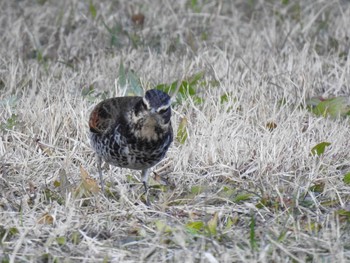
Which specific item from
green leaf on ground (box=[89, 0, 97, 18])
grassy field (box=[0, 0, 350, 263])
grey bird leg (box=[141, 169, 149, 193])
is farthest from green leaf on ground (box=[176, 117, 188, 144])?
green leaf on ground (box=[89, 0, 97, 18])

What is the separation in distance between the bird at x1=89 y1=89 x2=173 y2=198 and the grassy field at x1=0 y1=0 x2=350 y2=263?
23cm

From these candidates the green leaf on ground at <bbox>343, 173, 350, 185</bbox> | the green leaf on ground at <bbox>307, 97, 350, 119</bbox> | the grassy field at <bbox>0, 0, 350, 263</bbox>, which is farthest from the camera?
the green leaf on ground at <bbox>307, 97, 350, 119</bbox>

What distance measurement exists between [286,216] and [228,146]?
105 centimetres

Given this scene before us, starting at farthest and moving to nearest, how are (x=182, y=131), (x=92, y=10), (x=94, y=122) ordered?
(x=92, y=10) → (x=182, y=131) → (x=94, y=122)

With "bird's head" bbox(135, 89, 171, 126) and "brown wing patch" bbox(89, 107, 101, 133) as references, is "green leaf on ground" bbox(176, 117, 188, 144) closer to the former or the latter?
"brown wing patch" bbox(89, 107, 101, 133)

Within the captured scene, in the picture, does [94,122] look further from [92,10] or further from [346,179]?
[92,10]

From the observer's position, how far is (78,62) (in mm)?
8977

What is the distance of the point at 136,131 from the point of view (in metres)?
5.59

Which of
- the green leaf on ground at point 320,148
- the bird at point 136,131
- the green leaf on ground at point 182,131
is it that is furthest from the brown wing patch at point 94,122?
the green leaf on ground at point 320,148

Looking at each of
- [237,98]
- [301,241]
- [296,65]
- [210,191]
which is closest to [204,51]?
[296,65]

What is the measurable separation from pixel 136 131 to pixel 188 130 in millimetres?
1399

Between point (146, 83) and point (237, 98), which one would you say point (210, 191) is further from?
point (146, 83)

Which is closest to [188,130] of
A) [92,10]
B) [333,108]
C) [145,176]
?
[145,176]

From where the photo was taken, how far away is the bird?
5516 millimetres
